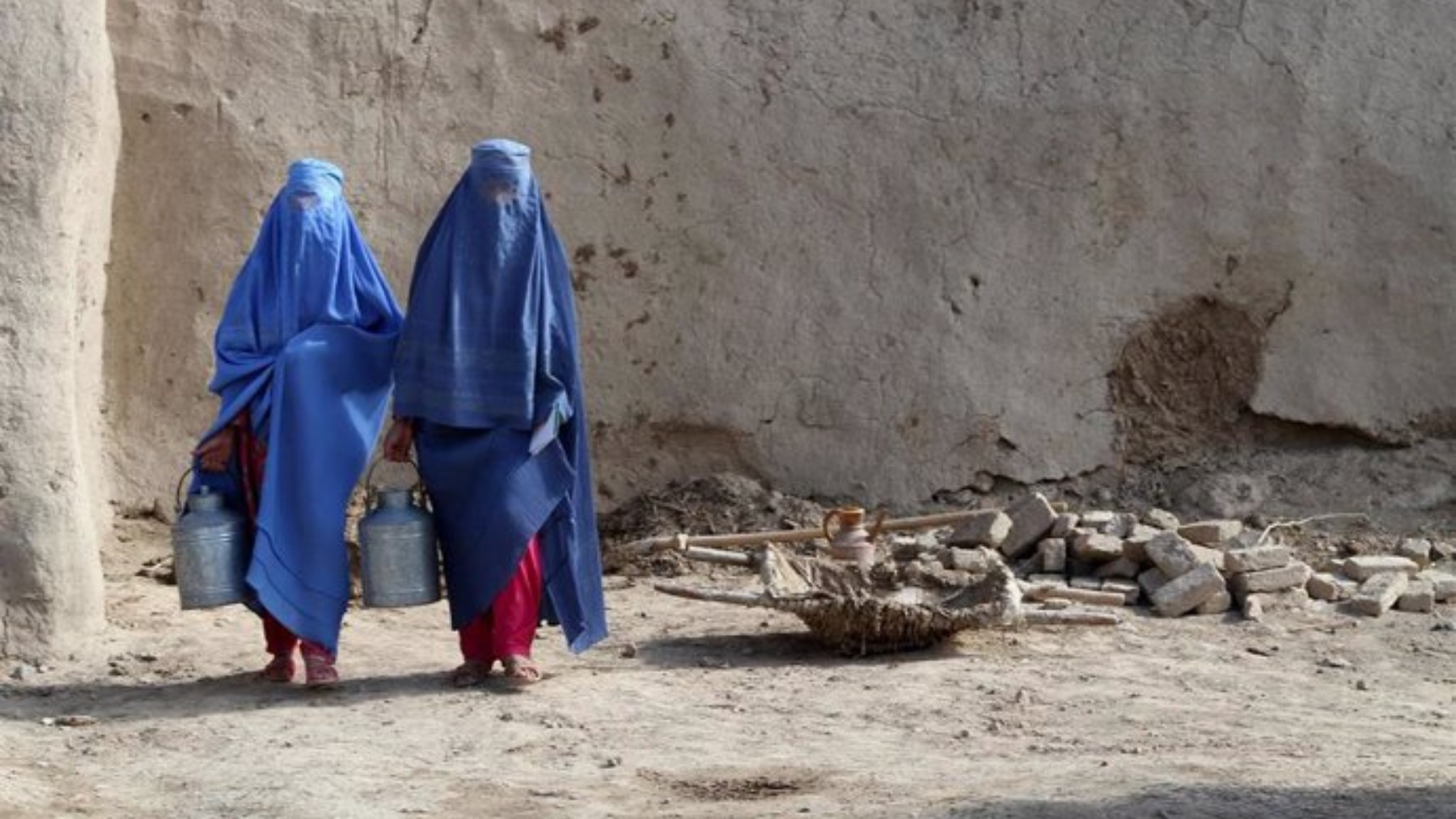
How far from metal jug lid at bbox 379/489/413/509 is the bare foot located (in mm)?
501

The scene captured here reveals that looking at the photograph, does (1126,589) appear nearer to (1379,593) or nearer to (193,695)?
(1379,593)

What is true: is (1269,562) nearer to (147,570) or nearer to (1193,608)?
(1193,608)

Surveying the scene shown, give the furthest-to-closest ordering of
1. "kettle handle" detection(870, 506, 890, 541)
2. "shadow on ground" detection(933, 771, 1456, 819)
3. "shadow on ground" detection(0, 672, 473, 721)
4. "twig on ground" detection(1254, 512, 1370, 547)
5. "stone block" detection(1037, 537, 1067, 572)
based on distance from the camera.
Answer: "twig on ground" detection(1254, 512, 1370, 547)
"stone block" detection(1037, 537, 1067, 572)
"kettle handle" detection(870, 506, 890, 541)
"shadow on ground" detection(0, 672, 473, 721)
"shadow on ground" detection(933, 771, 1456, 819)

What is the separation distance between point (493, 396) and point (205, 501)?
0.81 m

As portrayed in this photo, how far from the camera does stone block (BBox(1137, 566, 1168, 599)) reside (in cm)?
821

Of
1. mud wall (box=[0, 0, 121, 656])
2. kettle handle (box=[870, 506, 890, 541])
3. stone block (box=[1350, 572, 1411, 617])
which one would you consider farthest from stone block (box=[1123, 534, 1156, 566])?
mud wall (box=[0, 0, 121, 656])

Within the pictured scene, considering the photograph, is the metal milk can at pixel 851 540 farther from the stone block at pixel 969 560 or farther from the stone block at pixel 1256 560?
the stone block at pixel 1256 560

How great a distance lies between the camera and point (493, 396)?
6.88 meters

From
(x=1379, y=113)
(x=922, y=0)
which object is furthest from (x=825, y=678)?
(x=1379, y=113)

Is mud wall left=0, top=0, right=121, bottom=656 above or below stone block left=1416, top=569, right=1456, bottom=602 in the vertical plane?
A: above

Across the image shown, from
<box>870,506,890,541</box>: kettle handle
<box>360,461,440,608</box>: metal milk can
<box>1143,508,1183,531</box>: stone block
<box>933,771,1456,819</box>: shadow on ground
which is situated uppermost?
<box>360,461,440,608</box>: metal milk can

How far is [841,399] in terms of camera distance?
9.38m

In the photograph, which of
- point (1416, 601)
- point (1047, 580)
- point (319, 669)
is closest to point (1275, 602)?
point (1416, 601)

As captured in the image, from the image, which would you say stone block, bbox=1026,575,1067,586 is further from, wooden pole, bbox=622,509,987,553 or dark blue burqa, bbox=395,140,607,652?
dark blue burqa, bbox=395,140,607,652
